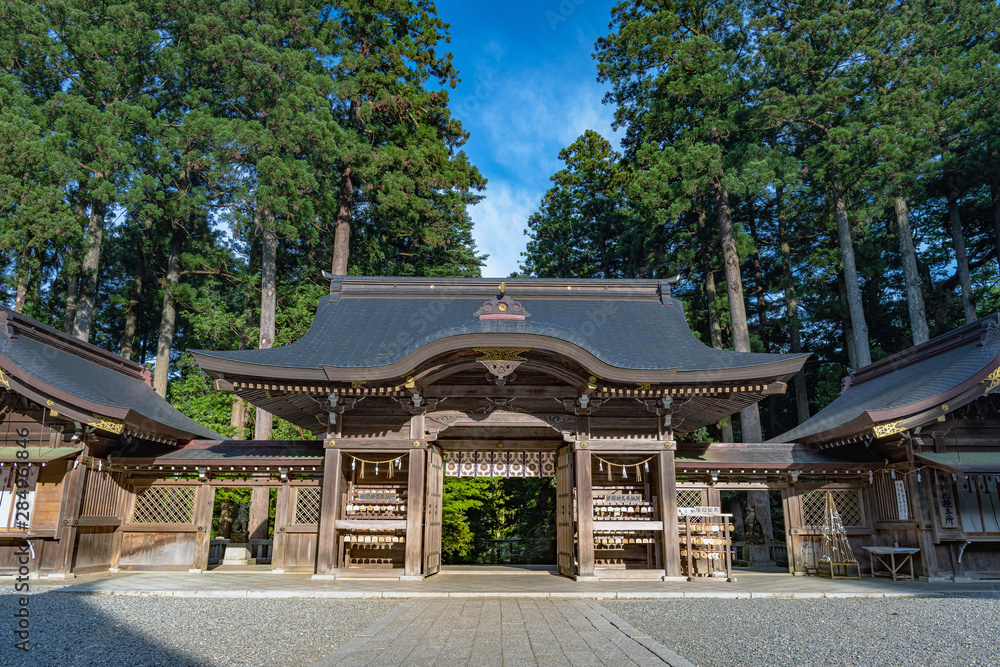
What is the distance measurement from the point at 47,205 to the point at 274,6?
9.91 m

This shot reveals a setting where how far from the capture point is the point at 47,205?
16969mm

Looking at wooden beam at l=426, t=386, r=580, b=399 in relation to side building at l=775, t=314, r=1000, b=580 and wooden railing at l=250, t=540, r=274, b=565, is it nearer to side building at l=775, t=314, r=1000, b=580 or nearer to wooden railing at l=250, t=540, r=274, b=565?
side building at l=775, t=314, r=1000, b=580

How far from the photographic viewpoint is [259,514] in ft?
54.3

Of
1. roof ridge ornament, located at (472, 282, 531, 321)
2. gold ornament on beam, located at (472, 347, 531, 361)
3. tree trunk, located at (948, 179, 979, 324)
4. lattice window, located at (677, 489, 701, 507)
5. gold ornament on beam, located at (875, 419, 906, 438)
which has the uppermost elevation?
tree trunk, located at (948, 179, 979, 324)

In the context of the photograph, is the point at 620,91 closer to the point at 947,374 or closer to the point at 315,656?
the point at 947,374

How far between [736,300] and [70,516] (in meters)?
17.7

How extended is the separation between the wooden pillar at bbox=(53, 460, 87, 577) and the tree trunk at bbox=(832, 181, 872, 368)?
64.8 ft

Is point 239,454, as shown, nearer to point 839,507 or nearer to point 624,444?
point 624,444

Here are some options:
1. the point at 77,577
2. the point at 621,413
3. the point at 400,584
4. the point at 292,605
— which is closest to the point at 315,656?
the point at 292,605

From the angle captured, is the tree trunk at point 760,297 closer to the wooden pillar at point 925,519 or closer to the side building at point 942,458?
the side building at point 942,458

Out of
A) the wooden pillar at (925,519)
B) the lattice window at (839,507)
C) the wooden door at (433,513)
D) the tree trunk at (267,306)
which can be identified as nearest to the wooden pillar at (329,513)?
the wooden door at (433,513)

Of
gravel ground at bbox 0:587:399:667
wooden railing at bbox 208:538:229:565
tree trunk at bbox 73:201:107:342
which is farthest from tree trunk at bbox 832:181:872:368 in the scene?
tree trunk at bbox 73:201:107:342

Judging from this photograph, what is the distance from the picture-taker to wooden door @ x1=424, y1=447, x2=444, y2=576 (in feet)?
36.0

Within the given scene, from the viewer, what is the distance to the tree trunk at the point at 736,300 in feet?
A: 57.7
